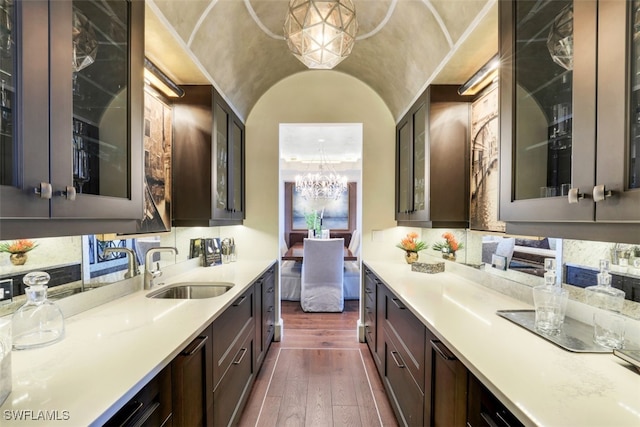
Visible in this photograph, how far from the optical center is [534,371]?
33.6 inches

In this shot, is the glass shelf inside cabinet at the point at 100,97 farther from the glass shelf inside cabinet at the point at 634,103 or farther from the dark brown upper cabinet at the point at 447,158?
the dark brown upper cabinet at the point at 447,158

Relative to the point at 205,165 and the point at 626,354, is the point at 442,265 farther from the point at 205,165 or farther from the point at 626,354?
the point at 205,165

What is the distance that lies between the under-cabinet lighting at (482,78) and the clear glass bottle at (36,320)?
2390 millimetres

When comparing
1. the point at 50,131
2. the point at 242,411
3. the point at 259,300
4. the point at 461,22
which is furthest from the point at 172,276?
the point at 461,22

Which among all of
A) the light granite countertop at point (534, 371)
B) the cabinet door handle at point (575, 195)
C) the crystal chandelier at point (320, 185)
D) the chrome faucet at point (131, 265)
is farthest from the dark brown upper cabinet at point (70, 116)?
the crystal chandelier at point (320, 185)

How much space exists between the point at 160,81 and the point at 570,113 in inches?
87.9

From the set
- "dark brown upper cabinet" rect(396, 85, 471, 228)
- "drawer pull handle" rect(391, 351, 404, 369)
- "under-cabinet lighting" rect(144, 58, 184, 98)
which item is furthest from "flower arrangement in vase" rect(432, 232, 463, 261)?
"under-cabinet lighting" rect(144, 58, 184, 98)

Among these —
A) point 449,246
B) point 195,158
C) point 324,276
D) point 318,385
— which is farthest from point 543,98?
point 324,276

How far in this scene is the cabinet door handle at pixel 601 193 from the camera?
0.75 m

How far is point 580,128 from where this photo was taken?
837mm

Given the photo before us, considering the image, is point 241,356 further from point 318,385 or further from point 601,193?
point 601,193

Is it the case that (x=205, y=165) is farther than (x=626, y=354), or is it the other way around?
(x=205, y=165)

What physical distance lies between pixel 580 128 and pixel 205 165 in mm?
2141

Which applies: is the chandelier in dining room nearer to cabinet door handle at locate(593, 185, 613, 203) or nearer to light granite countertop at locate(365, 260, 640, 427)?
light granite countertop at locate(365, 260, 640, 427)
